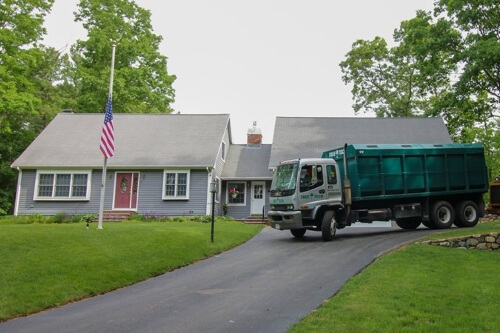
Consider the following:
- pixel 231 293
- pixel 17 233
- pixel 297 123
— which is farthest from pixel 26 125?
pixel 231 293

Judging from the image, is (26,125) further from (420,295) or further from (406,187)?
(420,295)

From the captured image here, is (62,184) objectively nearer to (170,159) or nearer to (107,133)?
(170,159)

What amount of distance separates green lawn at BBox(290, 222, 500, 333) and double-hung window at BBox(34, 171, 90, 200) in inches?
773

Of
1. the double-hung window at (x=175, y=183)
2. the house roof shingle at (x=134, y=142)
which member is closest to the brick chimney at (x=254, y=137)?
the house roof shingle at (x=134, y=142)

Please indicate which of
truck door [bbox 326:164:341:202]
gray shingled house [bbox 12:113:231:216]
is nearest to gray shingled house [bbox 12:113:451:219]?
gray shingled house [bbox 12:113:231:216]

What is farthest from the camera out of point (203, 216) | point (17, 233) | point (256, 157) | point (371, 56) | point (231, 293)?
point (371, 56)

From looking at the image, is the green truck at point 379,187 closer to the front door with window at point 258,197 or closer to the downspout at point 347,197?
the downspout at point 347,197

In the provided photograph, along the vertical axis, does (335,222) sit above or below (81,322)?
above

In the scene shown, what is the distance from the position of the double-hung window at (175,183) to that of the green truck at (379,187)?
10.1 m

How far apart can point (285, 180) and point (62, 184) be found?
1613 centimetres

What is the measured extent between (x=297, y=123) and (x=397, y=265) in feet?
71.0

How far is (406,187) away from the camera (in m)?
15.7

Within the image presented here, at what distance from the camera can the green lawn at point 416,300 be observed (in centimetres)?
554

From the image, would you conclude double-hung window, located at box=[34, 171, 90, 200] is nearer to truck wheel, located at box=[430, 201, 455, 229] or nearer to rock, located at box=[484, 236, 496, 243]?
truck wheel, located at box=[430, 201, 455, 229]
